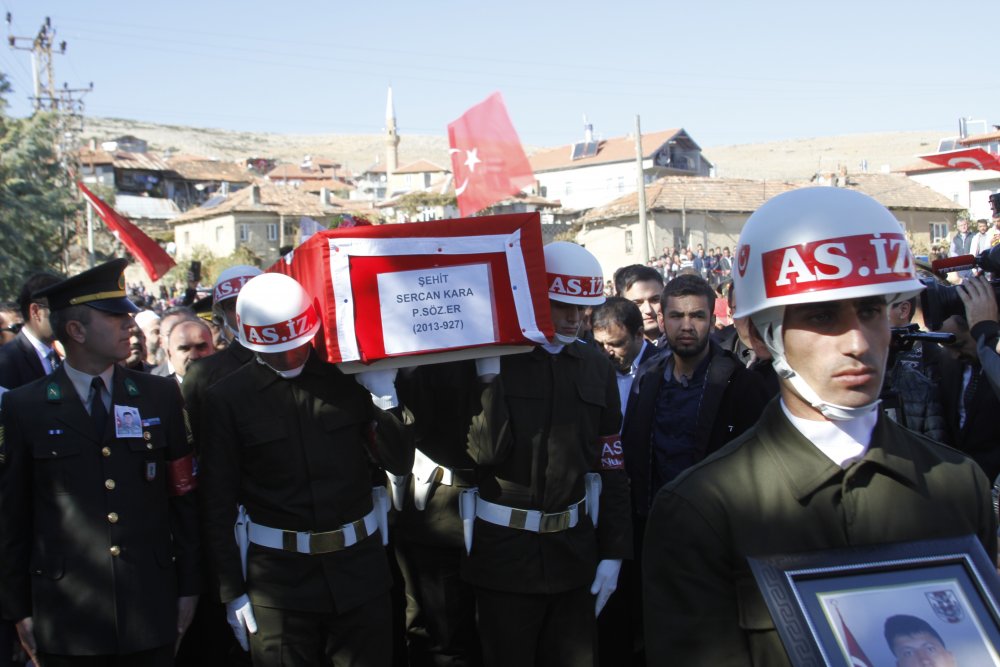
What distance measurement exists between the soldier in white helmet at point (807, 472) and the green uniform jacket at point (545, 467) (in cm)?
222

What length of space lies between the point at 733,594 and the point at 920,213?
174 feet

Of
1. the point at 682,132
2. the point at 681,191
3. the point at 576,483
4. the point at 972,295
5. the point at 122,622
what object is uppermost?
the point at 682,132

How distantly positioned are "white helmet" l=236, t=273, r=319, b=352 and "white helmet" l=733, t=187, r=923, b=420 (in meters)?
2.37

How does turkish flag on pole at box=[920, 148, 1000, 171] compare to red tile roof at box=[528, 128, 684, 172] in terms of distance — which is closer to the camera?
turkish flag on pole at box=[920, 148, 1000, 171]

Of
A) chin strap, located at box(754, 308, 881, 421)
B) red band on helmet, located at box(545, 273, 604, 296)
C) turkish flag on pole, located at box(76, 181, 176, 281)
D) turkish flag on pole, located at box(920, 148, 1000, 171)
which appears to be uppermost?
turkish flag on pole, located at box(920, 148, 1000, 171)

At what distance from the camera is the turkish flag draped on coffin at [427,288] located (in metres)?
3.96

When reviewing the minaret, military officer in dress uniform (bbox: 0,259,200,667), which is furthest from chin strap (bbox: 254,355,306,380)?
the minaret

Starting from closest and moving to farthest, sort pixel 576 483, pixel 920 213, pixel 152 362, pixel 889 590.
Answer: pixel 889 590 → pixel 576 483 → pixel 152 362 → pixel 920 213

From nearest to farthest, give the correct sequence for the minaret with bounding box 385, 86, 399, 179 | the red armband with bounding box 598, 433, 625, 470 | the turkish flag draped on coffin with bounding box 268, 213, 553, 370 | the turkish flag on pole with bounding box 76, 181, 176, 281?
the turkish flag draped on coffin with bounding box 268, 213, 553, 370 → the red armband with bounding box 598, 433, 625, 470 → the turkish flag on pole with bounding box 76, 181, 176, 281 → the minaret with bounding box 385, 86, 399, 179

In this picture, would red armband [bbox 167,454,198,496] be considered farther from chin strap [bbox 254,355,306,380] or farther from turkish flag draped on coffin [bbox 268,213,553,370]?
turkish flag draped on coffin [bbox 268,213,553,370]

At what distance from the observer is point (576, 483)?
449cm

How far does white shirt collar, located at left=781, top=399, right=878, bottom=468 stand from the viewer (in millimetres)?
2107

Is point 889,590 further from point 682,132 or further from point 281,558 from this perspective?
point 682,132

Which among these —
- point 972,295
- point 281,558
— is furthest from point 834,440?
point 281,558
